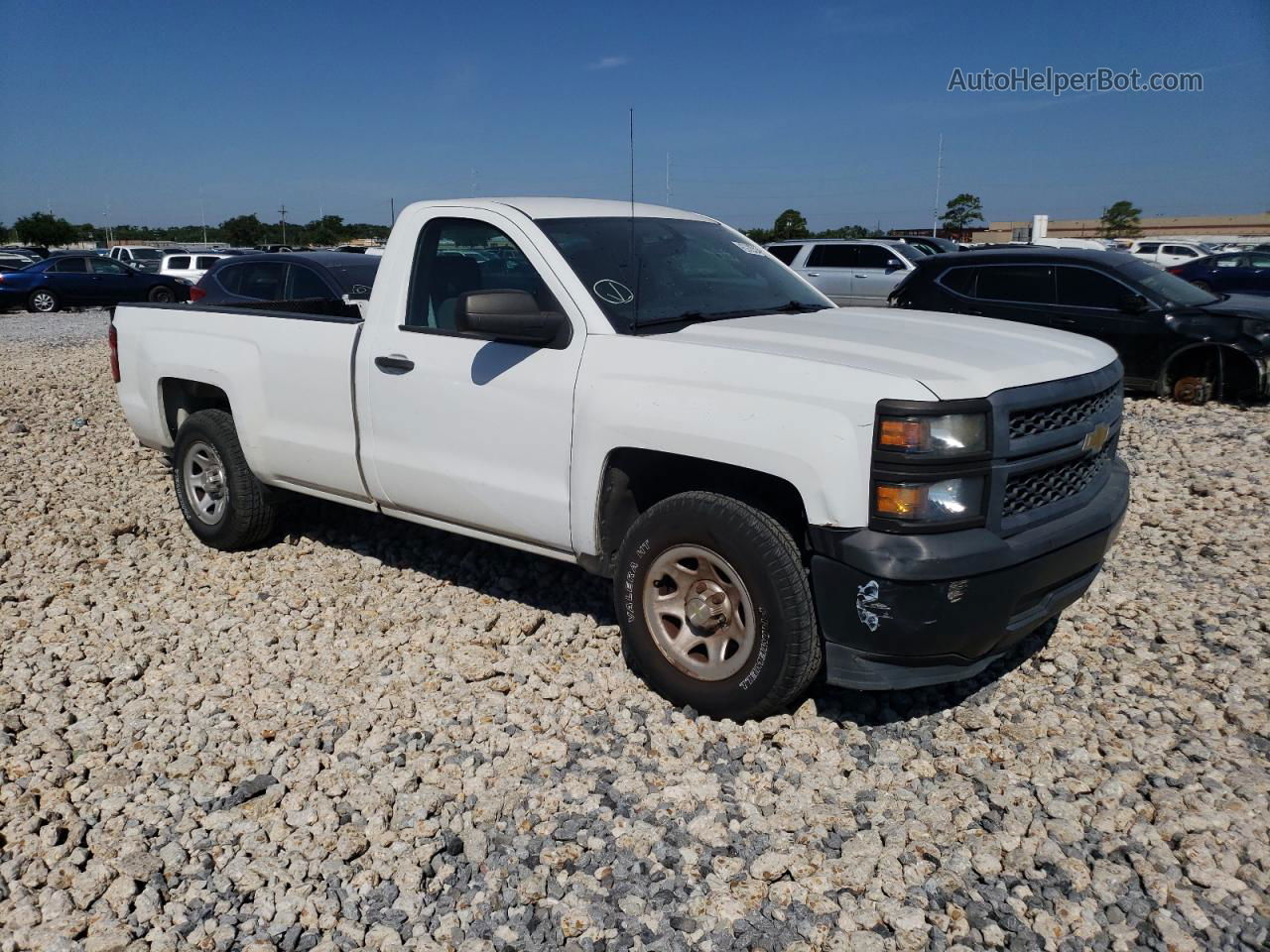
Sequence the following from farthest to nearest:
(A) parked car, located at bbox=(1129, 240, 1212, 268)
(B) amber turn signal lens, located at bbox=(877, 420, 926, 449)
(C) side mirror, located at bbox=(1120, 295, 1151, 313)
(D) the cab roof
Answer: (A) parked car, located at bbox=(1129, 240, 1212, 268), (C) side mirror, located at bbox=(1120, 295, 1151, 313), (D) the cab roof, (B) amber turn signal lens, located at bbox=(877, 420, 926, 449)

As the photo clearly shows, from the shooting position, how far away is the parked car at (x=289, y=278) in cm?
1010

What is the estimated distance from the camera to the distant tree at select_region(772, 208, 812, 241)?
1898 inches

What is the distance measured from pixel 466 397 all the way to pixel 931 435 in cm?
200

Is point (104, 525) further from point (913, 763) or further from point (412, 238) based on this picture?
point (913, 763)

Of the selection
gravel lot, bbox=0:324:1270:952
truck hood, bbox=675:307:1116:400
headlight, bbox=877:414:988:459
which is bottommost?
gravel lot, bbox=0:324:1270:952

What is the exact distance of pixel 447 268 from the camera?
4656mm

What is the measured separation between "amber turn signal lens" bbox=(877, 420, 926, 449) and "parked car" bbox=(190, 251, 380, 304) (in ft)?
23.9

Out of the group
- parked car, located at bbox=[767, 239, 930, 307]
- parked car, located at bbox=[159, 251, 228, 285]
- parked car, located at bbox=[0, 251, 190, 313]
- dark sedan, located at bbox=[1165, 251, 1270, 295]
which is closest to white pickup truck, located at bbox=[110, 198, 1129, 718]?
parked car, located at bbox=[767, 239, 930, 307]

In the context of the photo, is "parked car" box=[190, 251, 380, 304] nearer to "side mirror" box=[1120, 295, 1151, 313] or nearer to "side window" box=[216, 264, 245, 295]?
"side window" box=[216, 264, 245, 295]

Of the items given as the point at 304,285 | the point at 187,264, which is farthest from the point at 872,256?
the point at 187,264

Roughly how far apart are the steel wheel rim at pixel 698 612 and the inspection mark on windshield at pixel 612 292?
42.9 inches

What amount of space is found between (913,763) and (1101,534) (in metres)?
1.08

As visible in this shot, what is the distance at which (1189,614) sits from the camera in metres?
4.67

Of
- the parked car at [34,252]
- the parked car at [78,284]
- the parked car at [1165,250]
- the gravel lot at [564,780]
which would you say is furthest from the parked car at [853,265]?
the parked car at [34,252]
